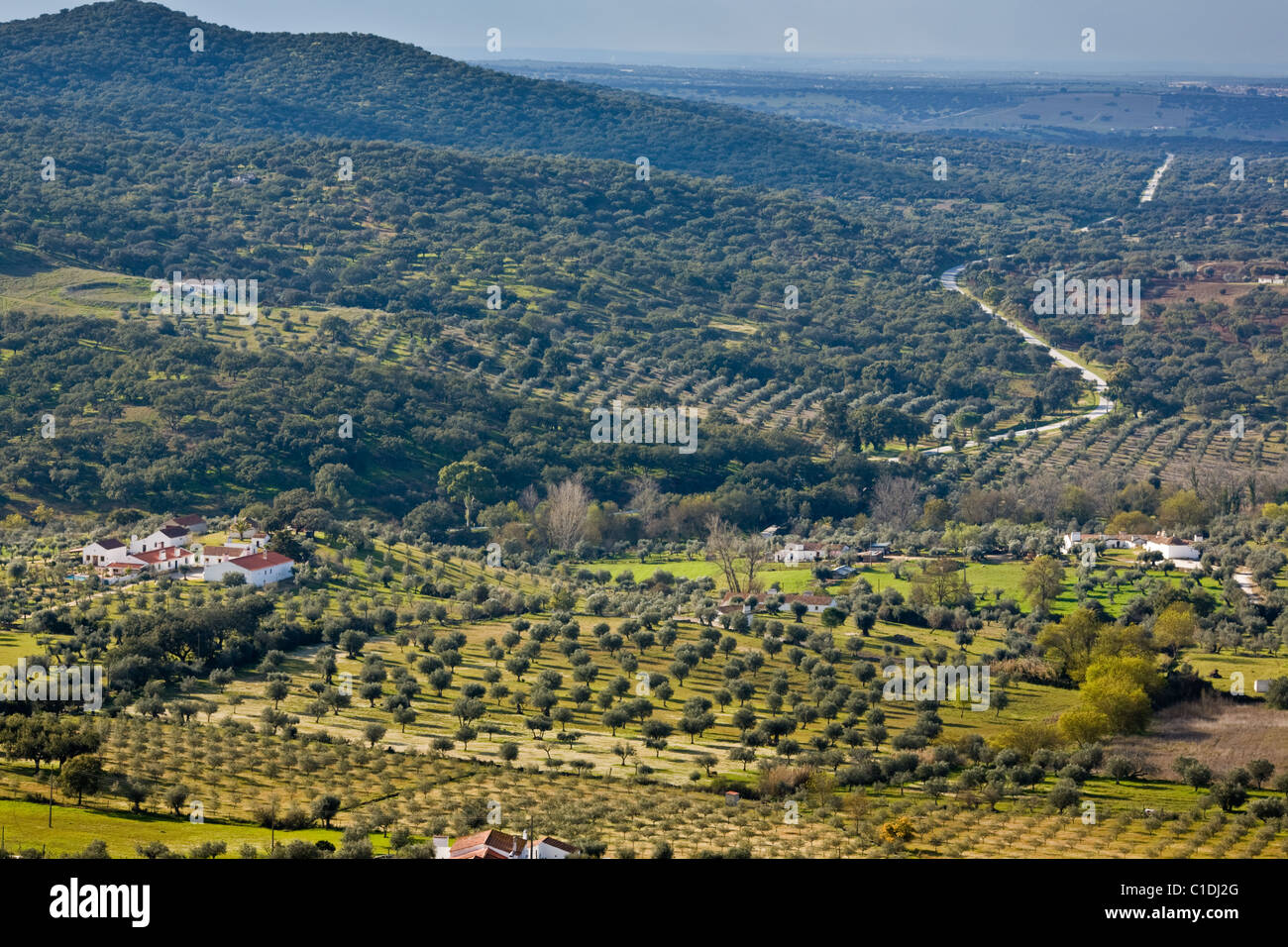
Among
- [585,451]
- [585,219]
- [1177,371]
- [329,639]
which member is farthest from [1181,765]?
[585,219]

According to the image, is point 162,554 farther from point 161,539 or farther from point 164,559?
point 161,539

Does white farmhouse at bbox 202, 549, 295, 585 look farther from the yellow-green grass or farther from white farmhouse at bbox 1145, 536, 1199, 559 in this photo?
white farmhouse at bbox 1145, 536, 1199, 559

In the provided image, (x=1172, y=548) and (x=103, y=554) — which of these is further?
(x=1172, y=548)

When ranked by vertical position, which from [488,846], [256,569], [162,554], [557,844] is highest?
[488,846]

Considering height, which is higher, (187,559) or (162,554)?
(162,554)

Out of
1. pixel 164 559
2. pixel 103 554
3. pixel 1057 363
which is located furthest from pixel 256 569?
pixel 1057 363

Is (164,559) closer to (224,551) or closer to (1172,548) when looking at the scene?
(224,551)

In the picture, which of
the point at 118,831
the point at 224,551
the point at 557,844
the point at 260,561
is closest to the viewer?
the point at 557,844

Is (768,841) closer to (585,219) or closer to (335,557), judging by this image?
(335,557)

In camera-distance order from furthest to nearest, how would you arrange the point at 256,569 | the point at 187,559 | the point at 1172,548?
the point at 1172,548
the point at 187,559
the point at 256,569
